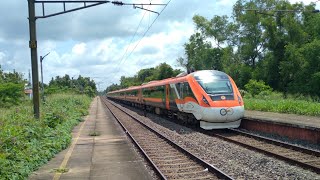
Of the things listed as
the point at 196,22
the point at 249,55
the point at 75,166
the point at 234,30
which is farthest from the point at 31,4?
the point at 196,22

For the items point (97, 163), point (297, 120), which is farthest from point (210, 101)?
point (97, 163)

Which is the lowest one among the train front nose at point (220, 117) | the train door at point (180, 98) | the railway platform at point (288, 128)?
the railway platform at point (288, 128)

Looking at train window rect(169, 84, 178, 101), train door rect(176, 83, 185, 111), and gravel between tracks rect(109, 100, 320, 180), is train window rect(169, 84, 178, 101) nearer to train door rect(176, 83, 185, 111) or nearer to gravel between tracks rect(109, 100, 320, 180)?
train door rect(176, 83, 185, 111)

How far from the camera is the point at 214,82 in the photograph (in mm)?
17297

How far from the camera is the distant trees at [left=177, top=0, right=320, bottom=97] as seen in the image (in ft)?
158

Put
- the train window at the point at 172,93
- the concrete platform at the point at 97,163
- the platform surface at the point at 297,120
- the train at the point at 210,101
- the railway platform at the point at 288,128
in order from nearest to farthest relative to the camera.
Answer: the concrete platform at the point at 97,163, the railway platform at the point at 288,128, the platform surface at the point at 297,120, the train at the point at 210,101, the train window at the point at 172,93

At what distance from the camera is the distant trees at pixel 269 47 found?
48.1 metres

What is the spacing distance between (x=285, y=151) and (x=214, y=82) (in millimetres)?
6216

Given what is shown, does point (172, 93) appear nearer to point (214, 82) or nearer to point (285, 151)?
point (214, 82)

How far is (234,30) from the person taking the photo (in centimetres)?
6669

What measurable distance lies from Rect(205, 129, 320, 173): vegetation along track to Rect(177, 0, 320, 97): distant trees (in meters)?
28.9

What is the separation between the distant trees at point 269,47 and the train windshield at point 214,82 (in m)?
25.3

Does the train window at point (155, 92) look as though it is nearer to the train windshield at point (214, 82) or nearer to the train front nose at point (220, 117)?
the train windshield at point (214, 82)

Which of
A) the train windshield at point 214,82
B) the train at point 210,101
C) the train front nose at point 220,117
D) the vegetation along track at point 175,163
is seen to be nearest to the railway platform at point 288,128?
the train at point 210,101
